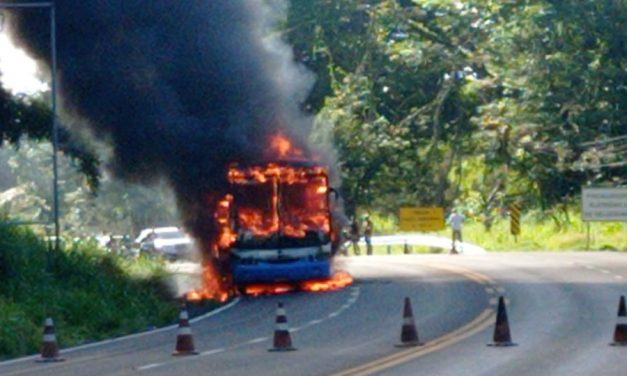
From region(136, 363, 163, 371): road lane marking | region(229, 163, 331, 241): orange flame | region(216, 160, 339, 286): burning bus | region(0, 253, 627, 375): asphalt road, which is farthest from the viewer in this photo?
region(229, 163, 331, 241): orange flame

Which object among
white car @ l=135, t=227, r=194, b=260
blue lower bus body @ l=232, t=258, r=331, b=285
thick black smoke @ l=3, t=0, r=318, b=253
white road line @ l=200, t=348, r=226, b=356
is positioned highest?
thick black smoke @ l=3, t=0, r=318, b=253

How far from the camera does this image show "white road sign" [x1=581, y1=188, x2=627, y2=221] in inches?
1991

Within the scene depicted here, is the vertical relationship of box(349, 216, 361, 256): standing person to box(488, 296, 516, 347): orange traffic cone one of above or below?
above

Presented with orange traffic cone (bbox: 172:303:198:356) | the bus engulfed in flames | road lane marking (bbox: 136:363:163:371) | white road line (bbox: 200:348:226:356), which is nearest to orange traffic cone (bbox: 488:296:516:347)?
white road line (bbox: 200:348:226:356)

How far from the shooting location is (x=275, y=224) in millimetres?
33531

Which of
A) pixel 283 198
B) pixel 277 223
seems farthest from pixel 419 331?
pixel 283 198

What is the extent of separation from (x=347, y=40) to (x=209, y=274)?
2525cm

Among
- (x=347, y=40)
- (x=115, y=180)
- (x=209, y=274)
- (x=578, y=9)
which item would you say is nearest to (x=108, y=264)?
(x=209, y=274)

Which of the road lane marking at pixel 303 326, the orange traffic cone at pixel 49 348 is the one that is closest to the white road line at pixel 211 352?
the road lane marking at pixel 303 326

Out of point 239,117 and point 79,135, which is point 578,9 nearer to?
point 239,117

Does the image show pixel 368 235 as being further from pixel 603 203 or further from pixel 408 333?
pixel 408 333

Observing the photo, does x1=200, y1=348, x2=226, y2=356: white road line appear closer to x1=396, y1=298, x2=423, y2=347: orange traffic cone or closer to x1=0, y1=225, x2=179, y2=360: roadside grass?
x1=396, y1=298, x2=423, y2=347: orange traffic cone

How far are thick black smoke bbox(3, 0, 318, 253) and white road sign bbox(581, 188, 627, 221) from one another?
583 inches

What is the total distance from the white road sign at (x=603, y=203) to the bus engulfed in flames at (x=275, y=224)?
59.3 ft
